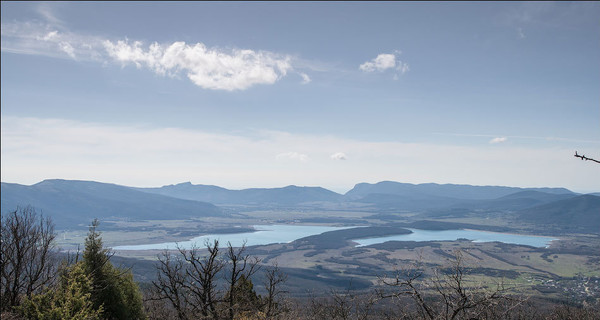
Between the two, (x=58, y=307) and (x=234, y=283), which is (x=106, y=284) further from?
(x=234, y=283)

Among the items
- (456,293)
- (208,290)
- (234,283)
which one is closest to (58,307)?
(208,290)

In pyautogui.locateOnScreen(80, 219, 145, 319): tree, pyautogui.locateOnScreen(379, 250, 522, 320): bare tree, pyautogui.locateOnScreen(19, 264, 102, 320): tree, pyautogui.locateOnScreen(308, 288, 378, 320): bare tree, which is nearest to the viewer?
pyautogui.locateOnScreen(379, 250, 522, 320): bare tree

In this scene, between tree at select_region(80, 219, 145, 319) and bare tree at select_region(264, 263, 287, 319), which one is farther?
bare tree at select_region(264, 263, 287, 319)

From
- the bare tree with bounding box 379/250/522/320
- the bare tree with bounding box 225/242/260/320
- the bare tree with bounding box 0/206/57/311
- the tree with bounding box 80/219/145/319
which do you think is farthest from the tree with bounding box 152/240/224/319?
the bare tree with bounding box 379/250/522/320

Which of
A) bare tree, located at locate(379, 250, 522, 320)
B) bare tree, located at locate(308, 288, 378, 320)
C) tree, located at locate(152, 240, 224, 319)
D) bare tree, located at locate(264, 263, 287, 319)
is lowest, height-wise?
bare tree, located at locate(308, 288, 378, 320)

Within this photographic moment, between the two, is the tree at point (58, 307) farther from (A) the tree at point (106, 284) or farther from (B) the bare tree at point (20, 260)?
(B) the bare tree at point (20, 260)

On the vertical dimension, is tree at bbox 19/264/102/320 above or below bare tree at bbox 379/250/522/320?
below

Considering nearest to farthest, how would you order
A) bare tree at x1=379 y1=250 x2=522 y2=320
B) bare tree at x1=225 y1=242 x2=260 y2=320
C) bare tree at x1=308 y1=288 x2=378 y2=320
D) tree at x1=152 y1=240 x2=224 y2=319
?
bare tree at x1=379 y1=250 x2=522 y2=320, tree at x1=152 y1=240 x2=224 y2=319, bare tree at x1=225 y1=242 x2=260 y2=320, bare tree at x1=308 y1=288 x2=378 y2=320

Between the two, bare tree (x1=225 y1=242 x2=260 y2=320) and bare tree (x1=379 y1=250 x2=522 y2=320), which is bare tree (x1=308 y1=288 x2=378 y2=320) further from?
bare tree (x1=225 y1=242 x2=260 y2=320)

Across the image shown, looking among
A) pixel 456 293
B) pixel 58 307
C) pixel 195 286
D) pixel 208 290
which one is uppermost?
pixel 456 293

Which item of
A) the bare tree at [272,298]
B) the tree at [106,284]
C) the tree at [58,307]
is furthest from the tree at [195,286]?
Answer: the tree at [58,307]

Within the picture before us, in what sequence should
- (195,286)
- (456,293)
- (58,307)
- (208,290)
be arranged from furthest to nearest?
(195,286)
(208,290)
(58,307)
(456,293)
